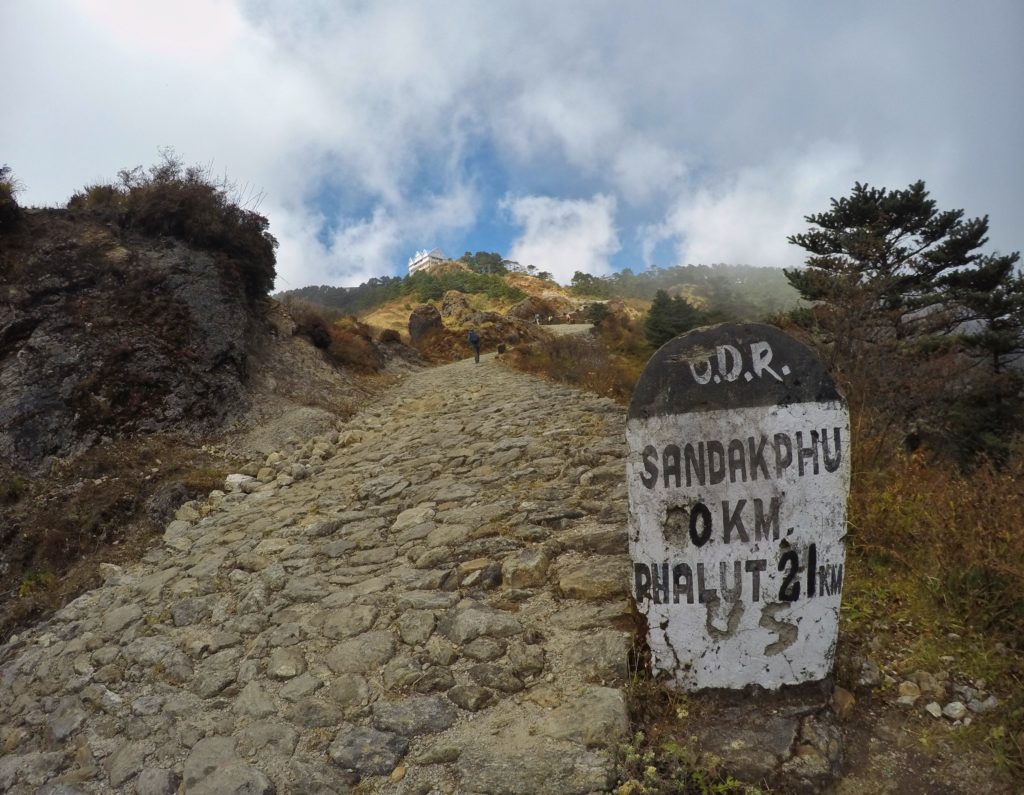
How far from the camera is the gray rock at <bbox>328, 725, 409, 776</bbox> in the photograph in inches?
105

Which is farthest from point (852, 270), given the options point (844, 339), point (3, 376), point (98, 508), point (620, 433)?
point (3, 376)

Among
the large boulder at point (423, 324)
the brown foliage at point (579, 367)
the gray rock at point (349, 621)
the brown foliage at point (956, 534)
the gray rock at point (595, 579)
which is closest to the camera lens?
the brown foliage at point (956, 534)

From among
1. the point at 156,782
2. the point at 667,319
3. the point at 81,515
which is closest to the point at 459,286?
the point at 667,319

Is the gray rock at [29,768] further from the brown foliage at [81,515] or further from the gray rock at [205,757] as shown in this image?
the brown foliage at [81,515]

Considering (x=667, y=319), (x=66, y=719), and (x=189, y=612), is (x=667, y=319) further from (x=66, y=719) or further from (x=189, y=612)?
(x=66, y=719)

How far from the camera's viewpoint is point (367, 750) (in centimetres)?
275

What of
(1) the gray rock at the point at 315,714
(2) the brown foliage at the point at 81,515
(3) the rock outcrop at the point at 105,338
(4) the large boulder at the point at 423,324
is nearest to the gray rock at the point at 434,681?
(1) the gray rock at the point at 315,714

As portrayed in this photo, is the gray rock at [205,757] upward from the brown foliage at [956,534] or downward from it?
downward

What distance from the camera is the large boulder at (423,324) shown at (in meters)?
33.7

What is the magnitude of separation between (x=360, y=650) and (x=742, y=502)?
92.6 inches

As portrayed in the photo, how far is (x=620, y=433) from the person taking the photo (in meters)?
6.58

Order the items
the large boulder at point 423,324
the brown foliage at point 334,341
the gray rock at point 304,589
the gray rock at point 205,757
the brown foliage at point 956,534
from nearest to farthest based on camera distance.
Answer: the gray rock at point 205,757, the brown foliage at point 956,534, the gray rock at point 304,589, the brown foliage at point 334,341, the large boulder at point 423,324

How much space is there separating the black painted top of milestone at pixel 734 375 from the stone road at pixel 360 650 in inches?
53.5

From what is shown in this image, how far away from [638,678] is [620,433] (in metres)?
3.95
